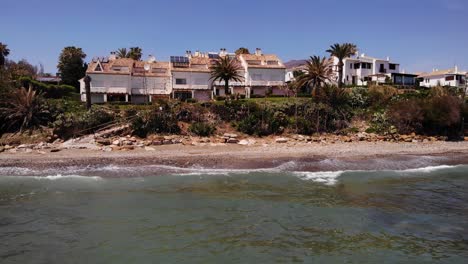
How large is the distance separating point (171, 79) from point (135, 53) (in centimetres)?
2294

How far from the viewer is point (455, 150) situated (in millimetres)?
37312

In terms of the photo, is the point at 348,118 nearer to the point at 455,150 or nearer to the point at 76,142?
the point at 455,150

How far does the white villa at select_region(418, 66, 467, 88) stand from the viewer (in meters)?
82.1

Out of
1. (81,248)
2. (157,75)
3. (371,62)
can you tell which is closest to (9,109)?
(157,75)

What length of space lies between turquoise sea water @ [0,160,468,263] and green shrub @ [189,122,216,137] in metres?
12.2

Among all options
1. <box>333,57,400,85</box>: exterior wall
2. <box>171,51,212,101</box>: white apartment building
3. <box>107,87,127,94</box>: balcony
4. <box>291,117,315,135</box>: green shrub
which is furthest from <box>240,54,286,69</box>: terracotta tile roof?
<box>291,117,315,135</box>: green shrub

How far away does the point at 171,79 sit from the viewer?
60.5 m

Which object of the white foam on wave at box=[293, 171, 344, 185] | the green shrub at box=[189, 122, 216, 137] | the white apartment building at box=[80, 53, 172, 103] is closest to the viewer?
the white foam on wave at box=[293, 171, 344, 185]

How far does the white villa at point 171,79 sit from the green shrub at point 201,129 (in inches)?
759

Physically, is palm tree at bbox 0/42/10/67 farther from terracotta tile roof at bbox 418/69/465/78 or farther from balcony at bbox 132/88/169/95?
terracotta tile roof at bbox 418/69/465/78

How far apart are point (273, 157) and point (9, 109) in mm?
27163

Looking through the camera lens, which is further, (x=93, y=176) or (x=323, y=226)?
(x=93, y=176)

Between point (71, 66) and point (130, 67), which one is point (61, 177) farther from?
point (71, 66)

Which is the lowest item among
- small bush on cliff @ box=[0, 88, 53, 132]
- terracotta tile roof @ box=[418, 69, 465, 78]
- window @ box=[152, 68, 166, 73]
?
small bush on cliff @ box=[0, 88, 53, 132]
